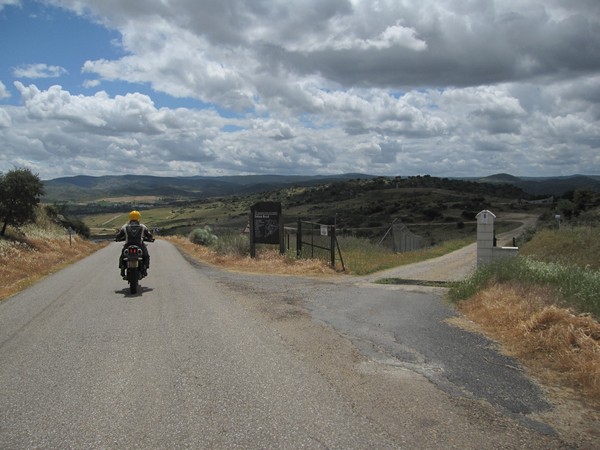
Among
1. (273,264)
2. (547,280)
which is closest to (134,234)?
(273,264)

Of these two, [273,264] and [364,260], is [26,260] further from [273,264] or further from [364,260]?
[364,260]

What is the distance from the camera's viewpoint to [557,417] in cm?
488

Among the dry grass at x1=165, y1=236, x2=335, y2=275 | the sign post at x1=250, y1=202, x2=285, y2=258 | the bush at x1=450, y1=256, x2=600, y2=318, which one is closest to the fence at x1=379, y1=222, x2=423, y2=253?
the sign post at x1=250, y1=202, x2=285, y2=258

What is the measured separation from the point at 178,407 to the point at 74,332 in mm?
4055

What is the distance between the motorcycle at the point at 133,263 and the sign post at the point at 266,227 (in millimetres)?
8805

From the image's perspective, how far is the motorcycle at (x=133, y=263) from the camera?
12734 millimetres

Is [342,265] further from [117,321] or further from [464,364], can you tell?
[464,364]

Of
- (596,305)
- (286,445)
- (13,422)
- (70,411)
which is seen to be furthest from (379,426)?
(596,305)

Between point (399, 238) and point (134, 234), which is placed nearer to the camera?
point (134, 234)

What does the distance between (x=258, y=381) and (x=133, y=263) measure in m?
7.80

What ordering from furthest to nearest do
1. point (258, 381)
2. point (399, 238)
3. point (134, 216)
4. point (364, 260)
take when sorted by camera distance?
1. point (399, 238)
2. point (364, 260)
3. point (134, 216)
4. point (258, 381)

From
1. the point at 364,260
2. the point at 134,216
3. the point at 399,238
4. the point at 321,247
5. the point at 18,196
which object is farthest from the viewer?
the point at 18,196

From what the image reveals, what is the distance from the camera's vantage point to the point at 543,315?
7.57m

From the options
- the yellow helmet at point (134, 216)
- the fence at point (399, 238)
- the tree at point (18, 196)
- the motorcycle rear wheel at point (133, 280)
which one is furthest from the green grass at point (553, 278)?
the tree at point (18, 196)
